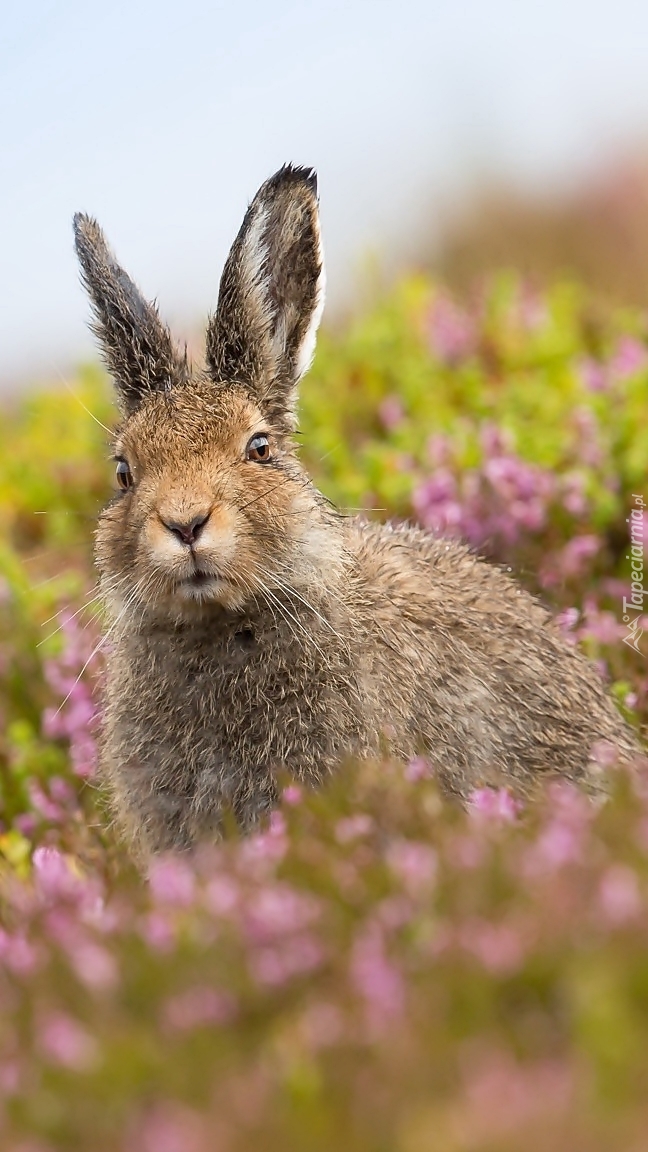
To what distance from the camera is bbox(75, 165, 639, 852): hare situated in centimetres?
595

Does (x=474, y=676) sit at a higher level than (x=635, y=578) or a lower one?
lower

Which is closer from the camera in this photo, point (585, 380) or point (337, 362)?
point (585, 380)

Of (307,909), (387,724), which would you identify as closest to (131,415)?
(387,724)

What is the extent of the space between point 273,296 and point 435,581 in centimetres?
152

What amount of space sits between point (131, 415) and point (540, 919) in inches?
157

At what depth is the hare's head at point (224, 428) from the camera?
577cm

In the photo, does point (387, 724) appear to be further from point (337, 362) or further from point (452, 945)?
point (337, 362)

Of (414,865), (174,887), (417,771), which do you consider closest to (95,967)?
(174,887)

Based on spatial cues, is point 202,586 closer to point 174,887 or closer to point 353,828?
point 353,828

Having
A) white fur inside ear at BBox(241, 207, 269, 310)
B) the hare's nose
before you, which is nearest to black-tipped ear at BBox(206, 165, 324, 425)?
white fur inside ear at BBox(241, 207, 269, 310)

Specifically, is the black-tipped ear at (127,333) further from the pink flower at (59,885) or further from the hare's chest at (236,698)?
the pink flower at (59,885)

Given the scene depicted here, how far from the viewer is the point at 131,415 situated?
668 cm

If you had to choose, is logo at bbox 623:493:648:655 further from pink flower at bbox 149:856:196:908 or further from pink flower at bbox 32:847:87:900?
pink flower at bbox 149:856:196:908

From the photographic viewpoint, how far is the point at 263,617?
6.16m
